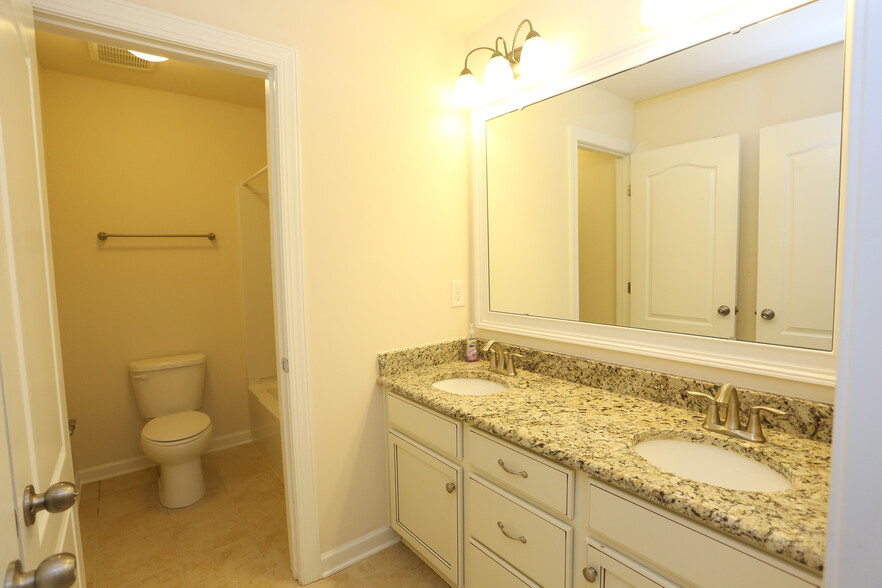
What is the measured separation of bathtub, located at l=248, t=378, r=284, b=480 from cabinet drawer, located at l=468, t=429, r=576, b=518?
148cm

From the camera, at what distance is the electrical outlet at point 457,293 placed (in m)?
2.15

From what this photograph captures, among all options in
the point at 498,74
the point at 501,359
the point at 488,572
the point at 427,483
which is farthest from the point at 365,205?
the point at 488,572

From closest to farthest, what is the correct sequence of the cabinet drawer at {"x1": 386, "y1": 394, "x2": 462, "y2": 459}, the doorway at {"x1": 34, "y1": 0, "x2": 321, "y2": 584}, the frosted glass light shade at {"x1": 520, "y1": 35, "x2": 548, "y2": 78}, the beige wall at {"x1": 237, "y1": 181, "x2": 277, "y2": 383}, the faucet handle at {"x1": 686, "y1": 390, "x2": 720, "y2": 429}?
1. the faucet handle at {"x1": 686, "y1": 390, "x2": 720, "y2": 429}
2. the doorway at {"x1": 34, "y1": 0, "x2": 321, "y2": 584}
3. the cabinet drawer at {"x1": 386, "y1": 394, "x2": 462, "y2": 459}
4. the frosted glass light shade at {"x1": 520, "y1": 35, "x2": 548, "y2": 78}
5. the beige wall at {"x1": 237, "y1": 181, "x2": 277, "y2": 383}

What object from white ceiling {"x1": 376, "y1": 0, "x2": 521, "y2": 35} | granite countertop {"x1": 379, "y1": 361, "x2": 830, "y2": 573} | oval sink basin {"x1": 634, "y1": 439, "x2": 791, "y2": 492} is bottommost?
oval sink basin {"x1": 634, "y1": 439, "x2": 791, "y2": 492}

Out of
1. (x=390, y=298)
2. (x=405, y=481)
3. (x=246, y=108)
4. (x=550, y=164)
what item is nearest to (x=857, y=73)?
(x=550, y=164)

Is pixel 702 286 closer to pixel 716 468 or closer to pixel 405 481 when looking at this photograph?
pixel 716 468

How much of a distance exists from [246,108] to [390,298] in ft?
6.63

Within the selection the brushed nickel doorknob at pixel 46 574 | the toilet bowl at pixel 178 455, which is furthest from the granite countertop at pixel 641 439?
→ the toilet bowl at pixel 178 455

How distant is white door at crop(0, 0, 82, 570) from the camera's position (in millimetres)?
587

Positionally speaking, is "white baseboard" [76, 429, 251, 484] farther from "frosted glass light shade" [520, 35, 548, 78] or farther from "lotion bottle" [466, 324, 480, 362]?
"frosted glass light shade" [520, 35, 548, 78]

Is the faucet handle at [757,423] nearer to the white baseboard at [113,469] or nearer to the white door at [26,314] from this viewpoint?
the white door at [26,314]

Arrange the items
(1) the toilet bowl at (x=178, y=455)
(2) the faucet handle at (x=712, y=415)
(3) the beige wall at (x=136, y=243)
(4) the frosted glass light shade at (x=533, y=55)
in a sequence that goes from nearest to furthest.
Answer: (2) the faucet handle at (x=712, y=415)
(4) the frosted glass light shade at (x=533, y=55)
(1) the toilet bowl at (x=178, y=455)
(3) the beige wall at (x=136, y=243)

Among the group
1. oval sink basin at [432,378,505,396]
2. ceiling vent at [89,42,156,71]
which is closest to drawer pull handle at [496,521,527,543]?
oval sink basin at [432,378,505,396]

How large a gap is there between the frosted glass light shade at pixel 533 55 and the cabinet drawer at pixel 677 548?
149cm
